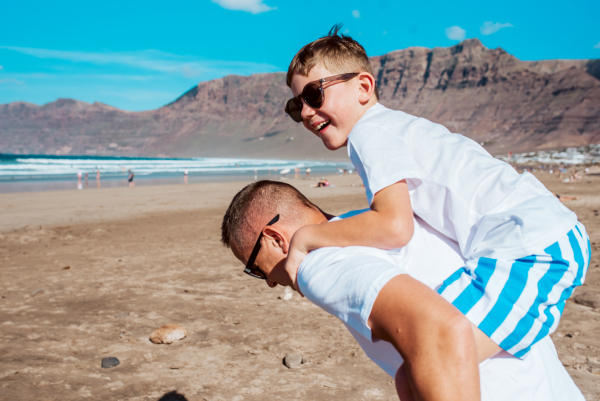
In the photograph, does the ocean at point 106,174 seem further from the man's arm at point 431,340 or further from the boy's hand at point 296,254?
the man's arm at point 431,340

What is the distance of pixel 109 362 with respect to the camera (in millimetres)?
3549

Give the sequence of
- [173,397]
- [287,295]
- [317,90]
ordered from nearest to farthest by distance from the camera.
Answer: [317,90] < [173,397] < [287,295]

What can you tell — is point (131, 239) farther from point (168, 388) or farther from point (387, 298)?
point (387, 298)

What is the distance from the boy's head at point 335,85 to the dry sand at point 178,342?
1.97 meters

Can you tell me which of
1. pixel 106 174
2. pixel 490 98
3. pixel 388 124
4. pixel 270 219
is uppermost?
pixel 490 98

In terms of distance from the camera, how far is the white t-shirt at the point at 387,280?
48.4 inches

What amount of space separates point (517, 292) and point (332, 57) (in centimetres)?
126

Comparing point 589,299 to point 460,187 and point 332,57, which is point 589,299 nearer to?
point 460,187

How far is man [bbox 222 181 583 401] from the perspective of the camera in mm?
1134

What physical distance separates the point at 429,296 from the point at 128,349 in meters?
3.42

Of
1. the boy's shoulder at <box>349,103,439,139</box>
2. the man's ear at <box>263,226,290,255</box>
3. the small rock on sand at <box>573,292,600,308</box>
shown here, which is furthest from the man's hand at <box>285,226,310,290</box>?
the small rock on sand at <box>573,292,600,308</box>

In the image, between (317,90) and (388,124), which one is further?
(317,90)

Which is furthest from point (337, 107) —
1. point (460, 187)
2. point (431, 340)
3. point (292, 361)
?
→ point (292, 361)

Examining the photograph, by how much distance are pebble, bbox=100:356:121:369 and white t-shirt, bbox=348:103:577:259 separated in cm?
291
